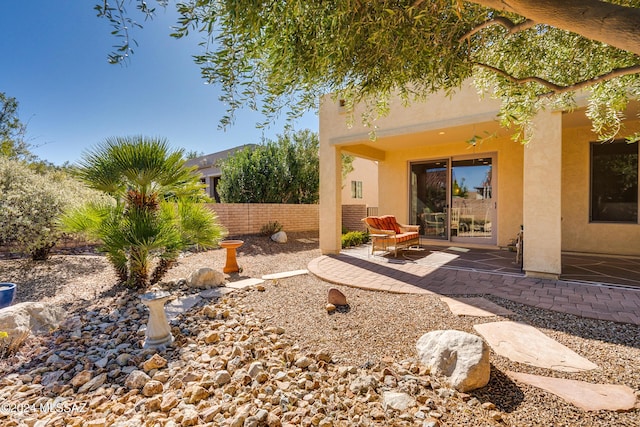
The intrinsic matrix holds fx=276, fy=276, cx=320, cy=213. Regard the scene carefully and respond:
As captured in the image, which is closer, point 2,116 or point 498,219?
point 498,219

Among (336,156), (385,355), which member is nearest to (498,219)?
(336,156)

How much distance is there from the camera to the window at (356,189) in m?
18.1

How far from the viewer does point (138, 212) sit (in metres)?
4.75

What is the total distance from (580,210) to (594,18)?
835cm

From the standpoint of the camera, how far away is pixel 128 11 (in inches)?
83.1

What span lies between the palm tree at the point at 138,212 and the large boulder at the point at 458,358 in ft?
13.7

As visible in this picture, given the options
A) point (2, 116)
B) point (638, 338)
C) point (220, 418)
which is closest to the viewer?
point (220, 418)

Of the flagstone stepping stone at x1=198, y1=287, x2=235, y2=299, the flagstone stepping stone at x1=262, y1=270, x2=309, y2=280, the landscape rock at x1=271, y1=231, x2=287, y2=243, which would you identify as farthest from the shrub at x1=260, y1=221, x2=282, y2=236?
the flagstone stepping stone at x1=198, y1=287, x2=235, y2=299

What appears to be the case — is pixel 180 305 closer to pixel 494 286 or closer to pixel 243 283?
pixel 243 283

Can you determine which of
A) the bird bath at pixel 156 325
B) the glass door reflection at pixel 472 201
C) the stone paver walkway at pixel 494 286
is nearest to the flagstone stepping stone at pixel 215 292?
the bird bath at pixel 156 325

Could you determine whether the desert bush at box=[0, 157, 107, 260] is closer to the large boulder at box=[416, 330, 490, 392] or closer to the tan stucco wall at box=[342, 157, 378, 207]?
the large boulder at box=[416, 330, 490, 392]

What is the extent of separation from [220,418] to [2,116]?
20981 mm

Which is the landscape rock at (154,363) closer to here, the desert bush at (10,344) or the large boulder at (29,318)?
the desert bush at (10,344)

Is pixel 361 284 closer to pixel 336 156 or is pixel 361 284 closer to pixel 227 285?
pixel 227 285
